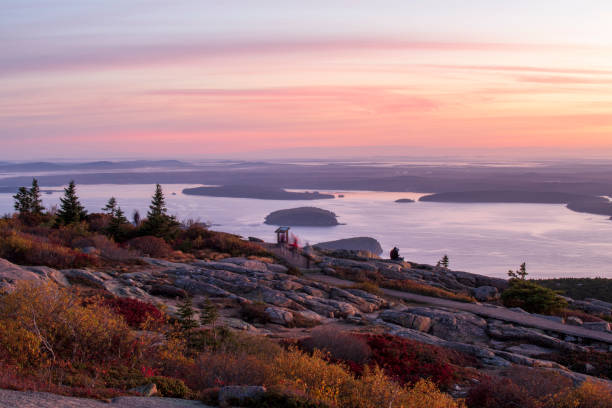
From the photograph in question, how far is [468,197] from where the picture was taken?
14700cm

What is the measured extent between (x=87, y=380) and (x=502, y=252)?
74.0 meters

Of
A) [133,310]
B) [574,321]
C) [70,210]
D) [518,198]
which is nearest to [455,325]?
[574,321]

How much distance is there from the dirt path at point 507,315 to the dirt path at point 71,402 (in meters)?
14.6

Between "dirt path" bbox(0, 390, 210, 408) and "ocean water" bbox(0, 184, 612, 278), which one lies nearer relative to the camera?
"dirt path" bbox(0, 390, 210, 408)

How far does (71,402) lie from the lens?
18.6ft

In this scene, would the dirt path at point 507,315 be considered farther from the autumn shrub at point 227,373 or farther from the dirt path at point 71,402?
the dirt path at point 71,402

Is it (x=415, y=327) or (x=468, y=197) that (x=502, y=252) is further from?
(x=468, y=197)

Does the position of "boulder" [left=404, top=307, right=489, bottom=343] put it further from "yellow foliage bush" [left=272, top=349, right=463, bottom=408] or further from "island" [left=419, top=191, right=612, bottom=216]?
"island" [left=419, top=191, right=612, bottom=216]

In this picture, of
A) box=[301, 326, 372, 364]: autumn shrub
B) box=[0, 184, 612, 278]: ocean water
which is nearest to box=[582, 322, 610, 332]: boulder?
box=[301, 326, 372, 364]: autumn shrub

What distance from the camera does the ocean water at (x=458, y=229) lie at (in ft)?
217

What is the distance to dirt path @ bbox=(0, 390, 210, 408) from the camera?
211 inches

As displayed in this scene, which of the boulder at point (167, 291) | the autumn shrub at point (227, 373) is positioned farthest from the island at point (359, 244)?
the autumn shrub at point (227, 373)

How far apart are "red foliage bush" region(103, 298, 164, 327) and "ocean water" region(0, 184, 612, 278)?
5240 centimetres

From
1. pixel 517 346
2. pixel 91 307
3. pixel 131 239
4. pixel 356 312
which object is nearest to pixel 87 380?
pixel 91 307
